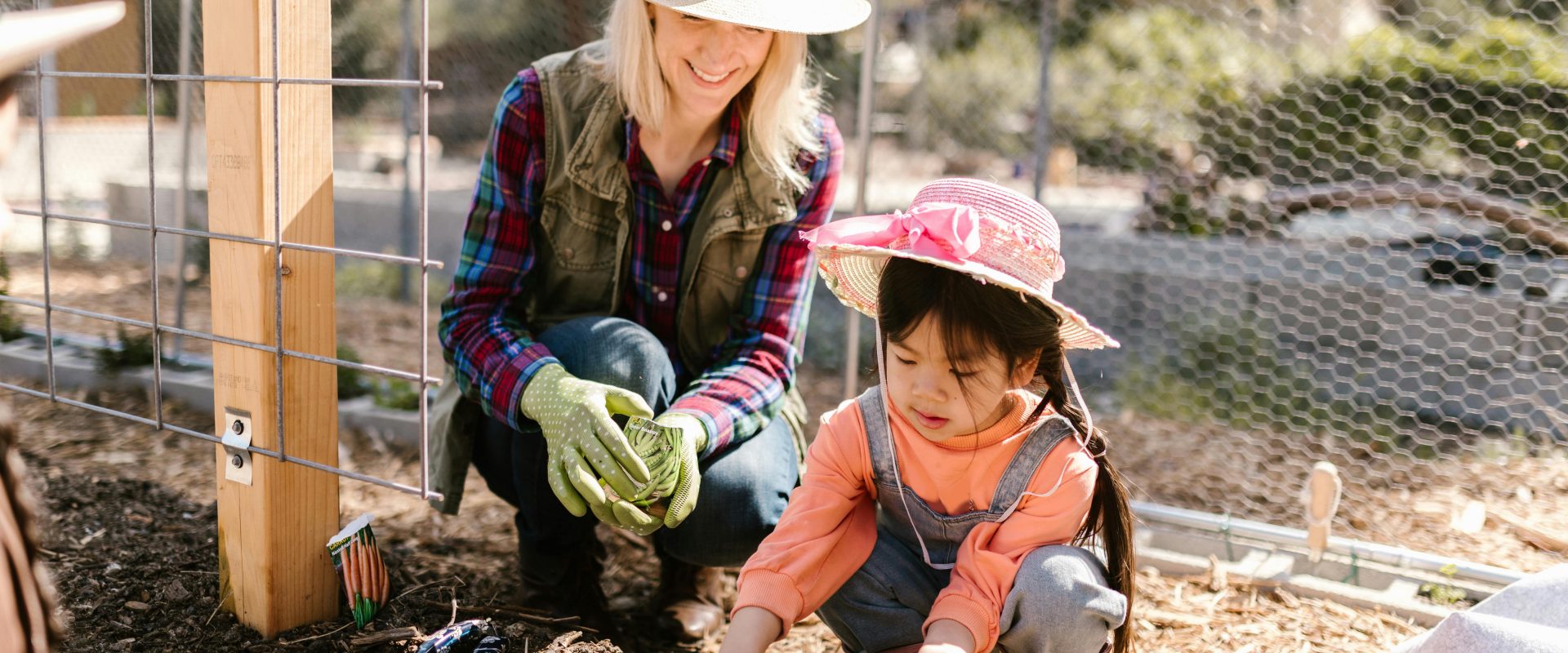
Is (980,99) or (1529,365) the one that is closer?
(1529,365)

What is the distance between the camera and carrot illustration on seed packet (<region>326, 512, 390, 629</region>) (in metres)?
1.66

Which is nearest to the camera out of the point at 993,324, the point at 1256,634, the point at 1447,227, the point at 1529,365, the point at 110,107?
the point at 993,324

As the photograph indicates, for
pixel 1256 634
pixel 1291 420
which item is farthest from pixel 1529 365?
pixel 1256 634

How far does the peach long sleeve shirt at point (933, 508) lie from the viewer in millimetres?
1499

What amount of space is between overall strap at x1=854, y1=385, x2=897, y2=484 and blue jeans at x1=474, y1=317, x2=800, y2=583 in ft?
0.81

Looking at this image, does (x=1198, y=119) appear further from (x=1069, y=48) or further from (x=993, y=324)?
(x=993, y=324)

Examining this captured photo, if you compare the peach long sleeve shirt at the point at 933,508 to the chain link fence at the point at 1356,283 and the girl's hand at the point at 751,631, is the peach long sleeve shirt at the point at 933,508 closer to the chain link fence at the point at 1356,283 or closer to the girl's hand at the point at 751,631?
the girl's hand at the point at 751,631

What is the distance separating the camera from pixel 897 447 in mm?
1648

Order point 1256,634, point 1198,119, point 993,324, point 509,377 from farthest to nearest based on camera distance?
point 1198,119 → point 1256,634 → point 509,377 → point 993,324

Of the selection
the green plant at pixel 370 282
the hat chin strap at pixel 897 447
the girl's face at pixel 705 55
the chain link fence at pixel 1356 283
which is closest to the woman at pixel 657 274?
the girl's face at pixel 705 55

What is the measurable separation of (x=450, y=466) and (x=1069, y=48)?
20.0 ft

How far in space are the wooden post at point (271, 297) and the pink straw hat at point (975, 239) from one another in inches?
26.8

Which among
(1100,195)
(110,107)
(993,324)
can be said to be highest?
(993,324)

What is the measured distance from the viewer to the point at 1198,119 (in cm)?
512
